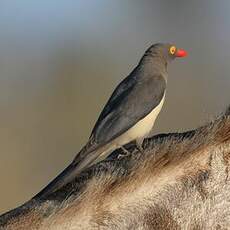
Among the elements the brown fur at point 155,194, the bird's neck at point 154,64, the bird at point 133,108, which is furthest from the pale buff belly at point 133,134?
the brown fur at point 155,194

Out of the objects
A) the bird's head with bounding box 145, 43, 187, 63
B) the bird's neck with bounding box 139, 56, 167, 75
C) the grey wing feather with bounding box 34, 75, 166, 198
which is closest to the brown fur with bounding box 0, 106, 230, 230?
the grey wing feather with bounding box 34, 75, 166, 198

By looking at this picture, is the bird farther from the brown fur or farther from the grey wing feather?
the brown fur

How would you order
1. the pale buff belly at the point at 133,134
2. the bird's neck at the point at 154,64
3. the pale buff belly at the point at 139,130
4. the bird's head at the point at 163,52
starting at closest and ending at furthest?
the pale buff belly at the point at 133,134
the pale buff belly at the point at 139,130
the bird's neck at the point at 154,64
the bird's head at the point at 163,52

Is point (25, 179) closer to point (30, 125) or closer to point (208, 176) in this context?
point (30, 125)

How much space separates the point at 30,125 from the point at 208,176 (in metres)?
17.6

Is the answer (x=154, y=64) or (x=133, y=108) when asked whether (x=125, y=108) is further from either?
(x=154, y=64)

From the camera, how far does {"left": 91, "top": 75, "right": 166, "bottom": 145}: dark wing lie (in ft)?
25.3

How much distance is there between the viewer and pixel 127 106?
26.9 ft

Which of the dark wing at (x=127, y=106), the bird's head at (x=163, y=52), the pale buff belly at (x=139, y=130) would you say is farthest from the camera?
the bird's head at (x=163, y=52)

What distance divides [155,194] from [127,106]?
4525mm

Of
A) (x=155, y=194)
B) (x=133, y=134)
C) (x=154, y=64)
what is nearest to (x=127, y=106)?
(x=133, y=134)

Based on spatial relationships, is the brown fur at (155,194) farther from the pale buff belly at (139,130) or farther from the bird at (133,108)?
the pale buff belly at (139,130)

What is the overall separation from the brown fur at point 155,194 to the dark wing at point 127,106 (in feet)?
10.5

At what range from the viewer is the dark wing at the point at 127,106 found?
304 inches
